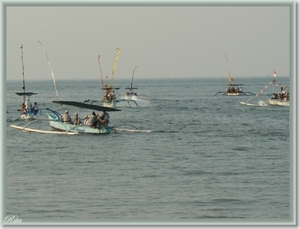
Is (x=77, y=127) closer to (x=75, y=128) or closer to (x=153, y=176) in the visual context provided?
(x=75, y=128)

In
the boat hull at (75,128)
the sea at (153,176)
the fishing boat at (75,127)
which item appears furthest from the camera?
the boat hull at (75,128)

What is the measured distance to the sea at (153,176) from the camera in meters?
19.0

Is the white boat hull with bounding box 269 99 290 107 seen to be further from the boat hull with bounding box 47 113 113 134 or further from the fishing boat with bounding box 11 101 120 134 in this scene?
the boat hull with bounding box 47 113 113 134

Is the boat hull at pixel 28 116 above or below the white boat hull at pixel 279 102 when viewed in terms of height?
below

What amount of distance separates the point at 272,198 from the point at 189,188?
2838 millimetres

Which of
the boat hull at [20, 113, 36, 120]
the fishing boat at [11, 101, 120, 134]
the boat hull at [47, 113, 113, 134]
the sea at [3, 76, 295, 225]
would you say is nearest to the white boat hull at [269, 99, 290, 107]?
the sea at [3, 76, 295, 225]

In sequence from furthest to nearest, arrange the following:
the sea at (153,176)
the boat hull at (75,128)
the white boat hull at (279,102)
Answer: the white boat hull at (279,102) < the boat hull at (75,128) < the sea at (153,176)

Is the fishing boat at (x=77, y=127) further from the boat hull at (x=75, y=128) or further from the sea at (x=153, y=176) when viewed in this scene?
the sea at (x=153, y=176)

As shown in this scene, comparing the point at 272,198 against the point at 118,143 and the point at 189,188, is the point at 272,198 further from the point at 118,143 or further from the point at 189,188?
the point at 118,143

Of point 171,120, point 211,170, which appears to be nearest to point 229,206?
point 211,170

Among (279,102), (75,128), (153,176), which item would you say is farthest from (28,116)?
(279,102)

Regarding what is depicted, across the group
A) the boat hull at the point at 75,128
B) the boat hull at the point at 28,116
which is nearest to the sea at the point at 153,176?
the boat hull at the point at 75,128

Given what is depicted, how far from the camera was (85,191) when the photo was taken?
72.3 ft

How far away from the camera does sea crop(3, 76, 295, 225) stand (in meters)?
19.0
